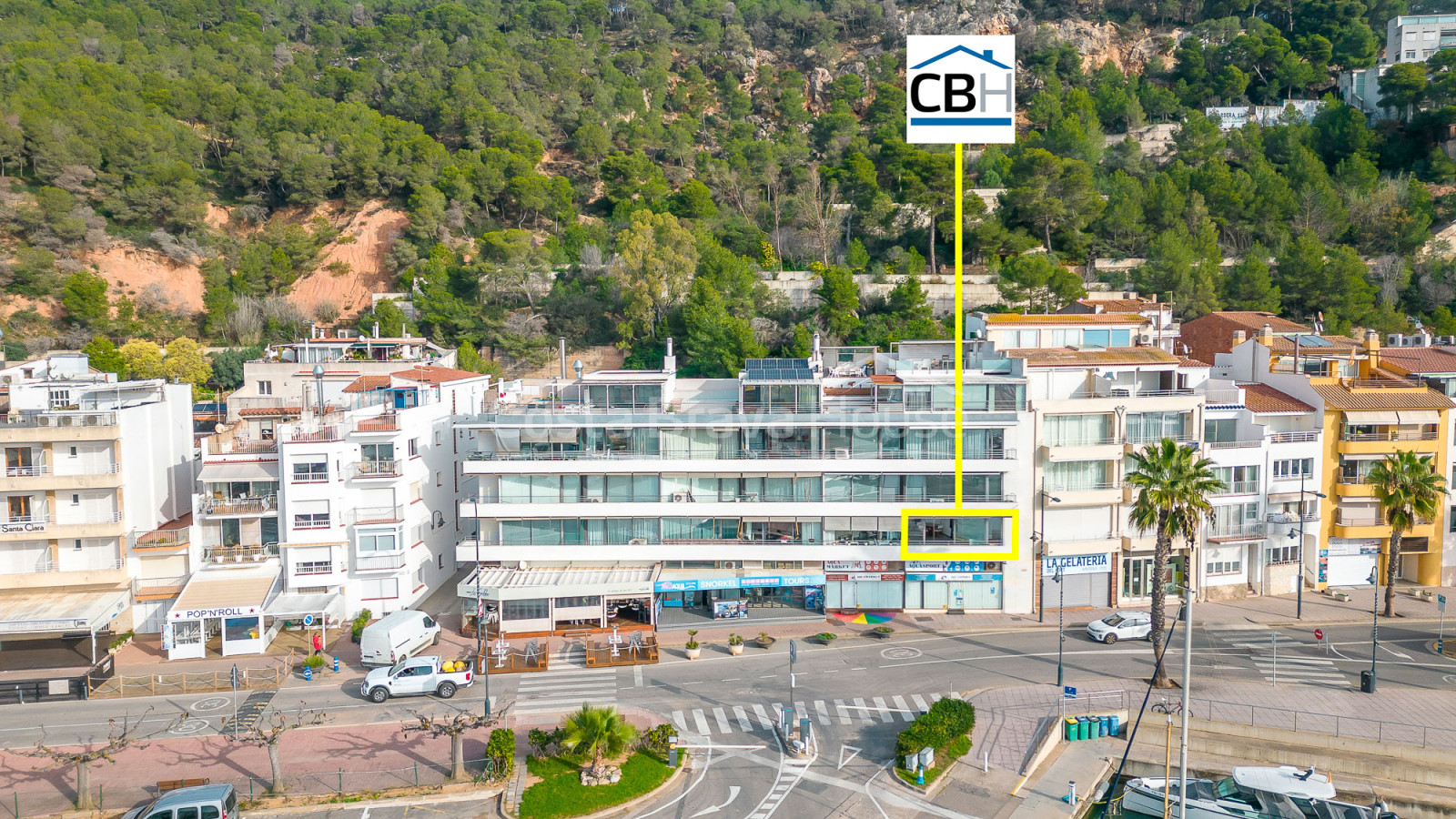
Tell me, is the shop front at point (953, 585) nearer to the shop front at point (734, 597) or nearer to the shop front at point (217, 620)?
the shop front at point (734, 597)

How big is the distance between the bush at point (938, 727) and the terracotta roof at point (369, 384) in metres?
32.3

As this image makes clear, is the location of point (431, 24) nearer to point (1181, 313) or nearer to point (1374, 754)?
point (1181, 313)

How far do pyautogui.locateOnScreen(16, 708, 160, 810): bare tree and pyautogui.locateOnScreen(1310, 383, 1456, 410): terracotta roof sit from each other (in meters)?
48.8

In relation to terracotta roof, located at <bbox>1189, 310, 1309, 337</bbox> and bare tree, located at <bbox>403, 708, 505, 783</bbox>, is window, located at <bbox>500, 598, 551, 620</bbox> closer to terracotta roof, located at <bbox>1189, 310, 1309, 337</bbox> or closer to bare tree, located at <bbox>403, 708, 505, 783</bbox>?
bare tree, located at <bbox>403, 708, 505, 783</bbox>

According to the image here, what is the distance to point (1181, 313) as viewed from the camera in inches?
2790

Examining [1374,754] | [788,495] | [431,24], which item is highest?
[431,24]

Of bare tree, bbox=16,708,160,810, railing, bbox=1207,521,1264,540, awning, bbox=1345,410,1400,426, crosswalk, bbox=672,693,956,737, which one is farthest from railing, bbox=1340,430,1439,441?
bare tree, bbox=16,708,160,810

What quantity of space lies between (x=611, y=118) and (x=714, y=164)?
62.8 ft

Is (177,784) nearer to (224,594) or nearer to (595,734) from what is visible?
(595,734)

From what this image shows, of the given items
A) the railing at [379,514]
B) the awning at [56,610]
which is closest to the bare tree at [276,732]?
the railing at [379,514]

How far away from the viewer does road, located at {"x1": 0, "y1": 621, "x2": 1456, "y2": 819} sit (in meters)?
26.3

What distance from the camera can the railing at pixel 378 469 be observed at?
39.9 meters

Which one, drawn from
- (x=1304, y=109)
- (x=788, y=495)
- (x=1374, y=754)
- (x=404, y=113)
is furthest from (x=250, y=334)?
(x=1304, y=109)

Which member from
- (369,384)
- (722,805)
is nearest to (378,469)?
(369,384)
